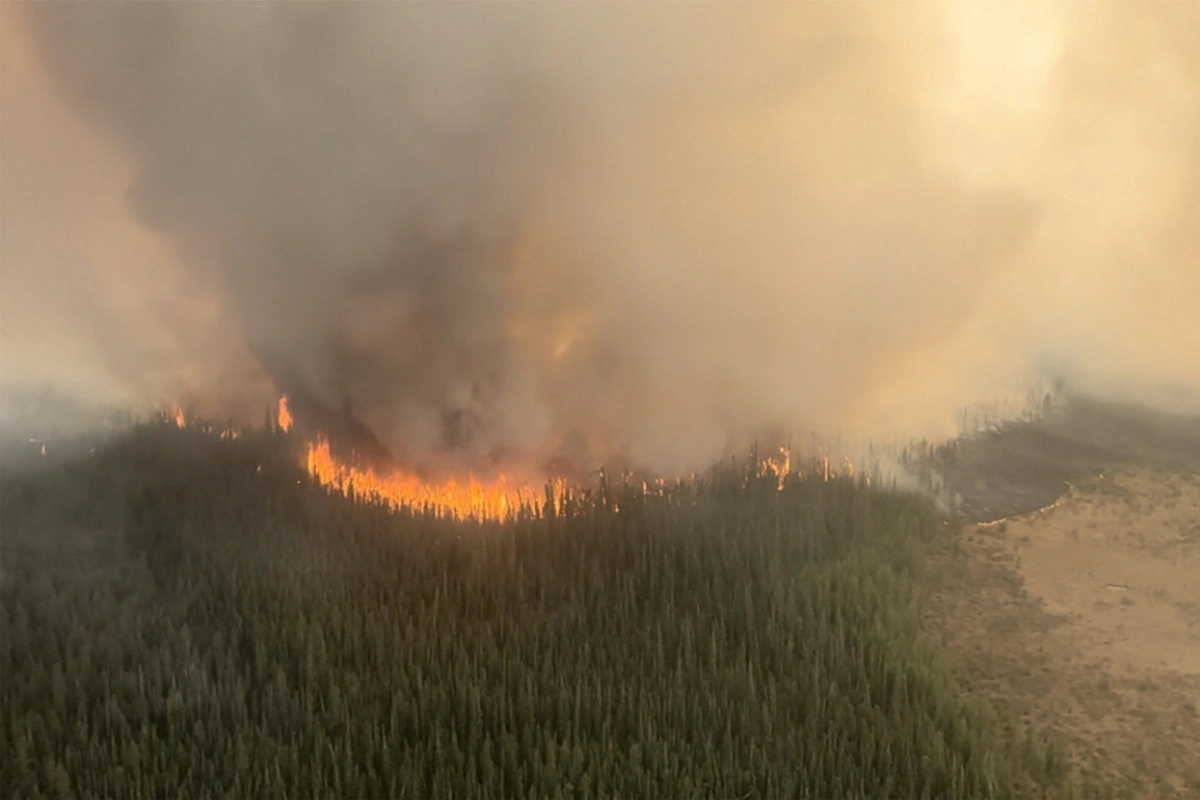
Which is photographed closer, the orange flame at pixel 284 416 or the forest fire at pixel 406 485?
the forest fire at pixel 406 485

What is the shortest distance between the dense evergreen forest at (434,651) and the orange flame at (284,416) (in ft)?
0.27

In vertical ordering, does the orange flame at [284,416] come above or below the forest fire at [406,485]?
above

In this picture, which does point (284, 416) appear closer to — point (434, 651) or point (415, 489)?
point (415, 489)

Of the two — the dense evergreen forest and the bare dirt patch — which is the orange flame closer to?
the dense evergreen forest

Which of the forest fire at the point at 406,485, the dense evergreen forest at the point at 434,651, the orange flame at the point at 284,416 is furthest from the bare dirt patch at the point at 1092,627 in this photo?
the orange flame at the point at 284,416

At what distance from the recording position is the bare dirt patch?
233 cm

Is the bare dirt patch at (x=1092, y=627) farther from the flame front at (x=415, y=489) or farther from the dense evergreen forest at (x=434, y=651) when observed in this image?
the flame front at (x=415, y=489)

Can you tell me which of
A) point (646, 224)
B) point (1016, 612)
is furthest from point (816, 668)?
point (646, 224)

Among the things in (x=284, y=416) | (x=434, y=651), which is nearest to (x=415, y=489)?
(x=284, y=416)

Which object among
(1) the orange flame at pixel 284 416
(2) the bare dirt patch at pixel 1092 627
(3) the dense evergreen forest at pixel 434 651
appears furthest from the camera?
(1) the orange flame at pixel 284 416

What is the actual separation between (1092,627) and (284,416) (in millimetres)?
2387

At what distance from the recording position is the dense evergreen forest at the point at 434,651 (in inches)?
81.4

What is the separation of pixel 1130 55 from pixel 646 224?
220 cm

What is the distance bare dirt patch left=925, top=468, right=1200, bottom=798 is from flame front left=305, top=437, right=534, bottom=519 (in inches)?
49.8
